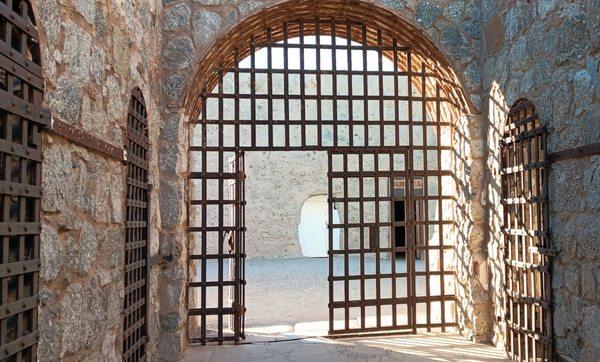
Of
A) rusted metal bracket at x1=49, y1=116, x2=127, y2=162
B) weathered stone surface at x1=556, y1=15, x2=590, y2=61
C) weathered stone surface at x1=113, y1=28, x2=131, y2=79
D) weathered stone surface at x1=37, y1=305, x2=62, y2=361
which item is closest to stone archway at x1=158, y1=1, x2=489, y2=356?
weathered stone surface at x1=113, y1=28, x2=131, y2=79

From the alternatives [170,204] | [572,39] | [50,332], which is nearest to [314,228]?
[170,204]

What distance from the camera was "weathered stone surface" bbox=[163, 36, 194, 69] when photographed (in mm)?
3584

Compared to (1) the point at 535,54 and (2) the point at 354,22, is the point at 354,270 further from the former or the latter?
(1) the point at 535,54

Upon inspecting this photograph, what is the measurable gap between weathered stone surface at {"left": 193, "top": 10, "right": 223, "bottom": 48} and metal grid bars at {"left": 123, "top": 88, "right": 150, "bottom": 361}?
2.89 ft

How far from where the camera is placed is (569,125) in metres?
2.67

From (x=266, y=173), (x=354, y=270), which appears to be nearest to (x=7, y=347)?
(x=354, y=270)

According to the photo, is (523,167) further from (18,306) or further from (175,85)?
(18,306)

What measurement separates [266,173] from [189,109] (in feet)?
24.3

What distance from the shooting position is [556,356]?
111 inches

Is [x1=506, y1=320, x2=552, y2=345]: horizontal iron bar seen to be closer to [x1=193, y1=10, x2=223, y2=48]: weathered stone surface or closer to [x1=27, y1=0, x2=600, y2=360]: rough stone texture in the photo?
[x1=27, y1=0, x2=600, y2=360]: rough stone texture

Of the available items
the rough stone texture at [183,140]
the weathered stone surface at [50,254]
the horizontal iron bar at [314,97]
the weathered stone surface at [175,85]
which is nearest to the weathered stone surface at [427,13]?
the rough stone texture at [183,140]

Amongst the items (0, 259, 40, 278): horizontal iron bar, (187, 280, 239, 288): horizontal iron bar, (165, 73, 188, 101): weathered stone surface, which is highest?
(165, 73, 188, 101): weathered stone surface

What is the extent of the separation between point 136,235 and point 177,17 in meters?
1.73

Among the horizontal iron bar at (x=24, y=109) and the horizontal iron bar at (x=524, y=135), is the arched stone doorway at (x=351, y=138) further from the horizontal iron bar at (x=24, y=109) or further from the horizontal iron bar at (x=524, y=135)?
the horizontal iron bar at (x=24, y=109)
